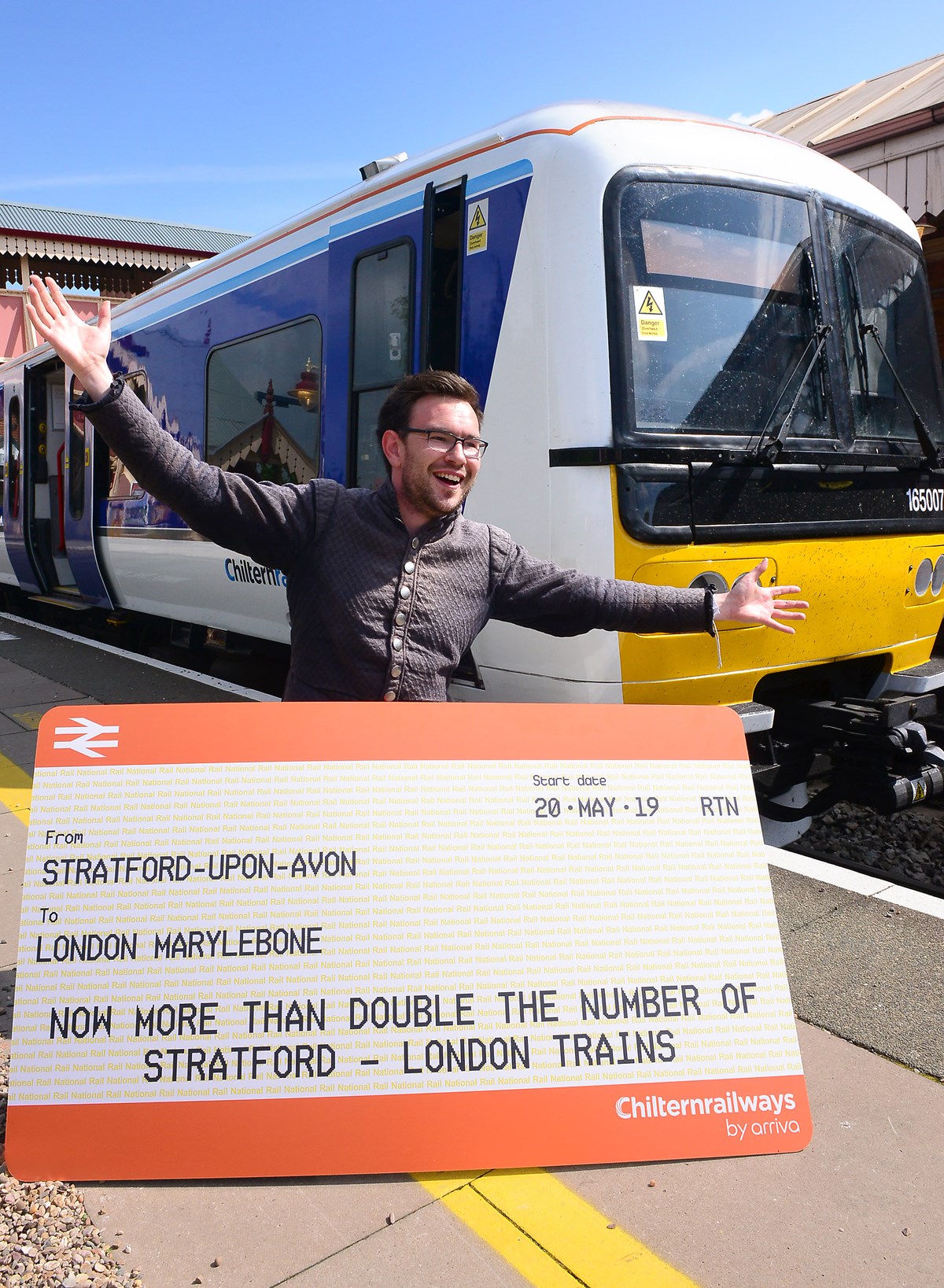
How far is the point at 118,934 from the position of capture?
229 centimetres

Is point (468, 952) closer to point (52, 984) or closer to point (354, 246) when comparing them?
point (52, 984)

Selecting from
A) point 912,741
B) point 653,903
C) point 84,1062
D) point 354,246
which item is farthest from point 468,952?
point 354,246

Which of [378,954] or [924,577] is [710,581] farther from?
[378,954]

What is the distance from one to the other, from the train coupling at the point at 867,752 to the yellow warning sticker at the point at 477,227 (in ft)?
8.06

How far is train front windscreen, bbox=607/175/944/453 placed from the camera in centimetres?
401

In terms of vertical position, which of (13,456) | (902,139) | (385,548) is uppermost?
(902,139)

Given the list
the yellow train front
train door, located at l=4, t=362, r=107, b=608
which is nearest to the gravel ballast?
the yellow train front

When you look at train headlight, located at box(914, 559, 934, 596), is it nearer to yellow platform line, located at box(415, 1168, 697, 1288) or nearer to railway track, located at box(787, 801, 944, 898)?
railway track, located at box(787, 801, 944, 898)

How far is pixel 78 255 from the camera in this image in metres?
23.7

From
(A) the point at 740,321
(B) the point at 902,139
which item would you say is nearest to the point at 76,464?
(A) the point at 740,321

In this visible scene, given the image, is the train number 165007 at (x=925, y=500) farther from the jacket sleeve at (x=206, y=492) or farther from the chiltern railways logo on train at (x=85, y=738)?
the chiltern railways logo on train at (x=85, y=738)

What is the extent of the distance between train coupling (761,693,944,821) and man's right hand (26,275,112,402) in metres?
3.43

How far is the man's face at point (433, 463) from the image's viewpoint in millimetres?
2600

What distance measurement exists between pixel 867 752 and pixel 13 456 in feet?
31.8
